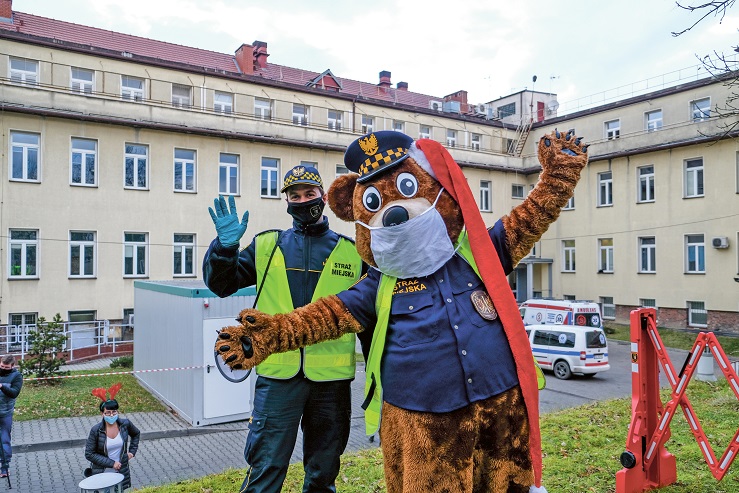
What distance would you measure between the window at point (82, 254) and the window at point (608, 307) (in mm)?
23406

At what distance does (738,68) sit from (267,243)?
736 centimetres

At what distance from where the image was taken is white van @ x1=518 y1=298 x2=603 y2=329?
20344mm

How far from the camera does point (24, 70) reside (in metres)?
22.2

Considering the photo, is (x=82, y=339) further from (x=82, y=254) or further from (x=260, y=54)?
(x=260, y=54)

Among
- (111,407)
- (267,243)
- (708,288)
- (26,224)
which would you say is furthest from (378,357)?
(708,288)

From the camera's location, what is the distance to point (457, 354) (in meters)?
2.71

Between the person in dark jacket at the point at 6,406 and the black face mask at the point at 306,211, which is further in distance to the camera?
the person in dark jacket at the point at 6,406

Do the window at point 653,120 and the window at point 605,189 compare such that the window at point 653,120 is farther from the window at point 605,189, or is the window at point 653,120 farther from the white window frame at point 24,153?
the white window frame at point 24,153

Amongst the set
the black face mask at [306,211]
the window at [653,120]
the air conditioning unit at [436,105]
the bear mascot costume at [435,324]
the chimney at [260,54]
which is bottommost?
the bear mascot costume at [435,324]

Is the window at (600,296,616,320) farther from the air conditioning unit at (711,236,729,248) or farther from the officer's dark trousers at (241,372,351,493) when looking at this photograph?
the officer's dark trousers at (241,372,351,493)

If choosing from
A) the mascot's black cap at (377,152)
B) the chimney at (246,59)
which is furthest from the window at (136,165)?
the mascot's black cap at (377,152)

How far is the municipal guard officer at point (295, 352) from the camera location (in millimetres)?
3271

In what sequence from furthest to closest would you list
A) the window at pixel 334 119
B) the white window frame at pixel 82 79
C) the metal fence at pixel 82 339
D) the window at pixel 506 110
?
the window at pixel 506 110 < the window at pixel 334 119 < the white window frame at pixel 82 79 < the metal fence at pixel 82 339

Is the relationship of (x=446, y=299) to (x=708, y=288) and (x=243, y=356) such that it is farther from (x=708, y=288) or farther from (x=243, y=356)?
(x=708, y=288)
